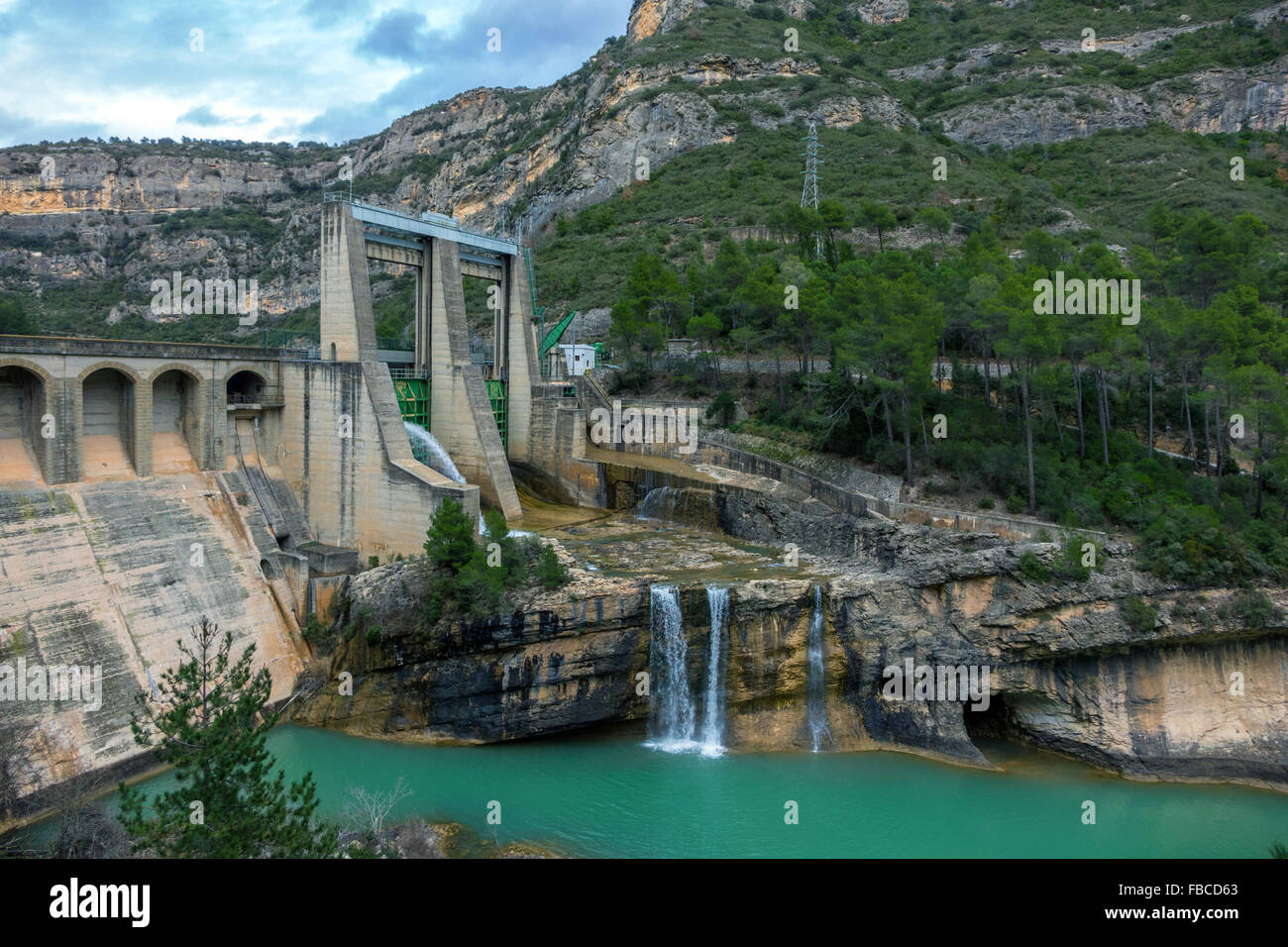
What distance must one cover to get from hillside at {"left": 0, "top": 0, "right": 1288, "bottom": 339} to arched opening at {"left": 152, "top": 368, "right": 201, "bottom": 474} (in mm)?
25981

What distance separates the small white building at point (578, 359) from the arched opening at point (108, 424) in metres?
19.5

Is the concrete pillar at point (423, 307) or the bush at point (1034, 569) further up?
the concrete pillar at point (423, 307)

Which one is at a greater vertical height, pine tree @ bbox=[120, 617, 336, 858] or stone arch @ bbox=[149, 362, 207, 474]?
stone arch @ bbox=[149, 362, 207, 474]

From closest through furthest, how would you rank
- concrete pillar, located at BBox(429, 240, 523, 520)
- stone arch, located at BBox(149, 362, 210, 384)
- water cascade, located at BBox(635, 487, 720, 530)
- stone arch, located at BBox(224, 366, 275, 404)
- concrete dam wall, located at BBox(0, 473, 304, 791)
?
concrete dam wall, located at BBox(0, 473, 304, 791)
stone arch, located at BBox(149, 362, 210, 384)
stone arch, located at BBox(224, 366, 275, 404)
water cascade, located at BBox(635, 487, 720, 530)
concrete pillar, located at BBox(429, 240, 523, 520)

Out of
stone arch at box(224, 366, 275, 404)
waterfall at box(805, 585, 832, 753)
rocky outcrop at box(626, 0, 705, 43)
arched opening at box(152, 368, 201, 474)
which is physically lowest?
waterfall at box(805, 585, 832, 753)

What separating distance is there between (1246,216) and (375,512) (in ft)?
115

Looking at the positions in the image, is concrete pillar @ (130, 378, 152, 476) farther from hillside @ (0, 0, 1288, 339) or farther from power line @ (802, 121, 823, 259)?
power line @ (802, 121, 823, 259)

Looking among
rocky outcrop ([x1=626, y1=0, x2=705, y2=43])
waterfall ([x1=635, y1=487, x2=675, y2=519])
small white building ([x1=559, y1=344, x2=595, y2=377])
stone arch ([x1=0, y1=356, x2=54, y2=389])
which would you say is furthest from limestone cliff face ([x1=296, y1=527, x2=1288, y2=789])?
rocky outcrop ([x1=626, y1=0, x2=705, y2=43])

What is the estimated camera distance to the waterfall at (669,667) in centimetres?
2091

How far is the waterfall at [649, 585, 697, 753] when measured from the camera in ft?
68.6

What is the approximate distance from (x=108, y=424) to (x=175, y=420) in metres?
1.82

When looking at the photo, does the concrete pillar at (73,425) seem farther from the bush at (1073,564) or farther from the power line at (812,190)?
the power line at (812,190)

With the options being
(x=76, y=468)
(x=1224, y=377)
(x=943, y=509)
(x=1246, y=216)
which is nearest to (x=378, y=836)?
(x=76, y=468)

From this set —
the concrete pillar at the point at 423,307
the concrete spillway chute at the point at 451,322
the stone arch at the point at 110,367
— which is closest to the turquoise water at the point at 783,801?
the stone arch at the point at 110,367
